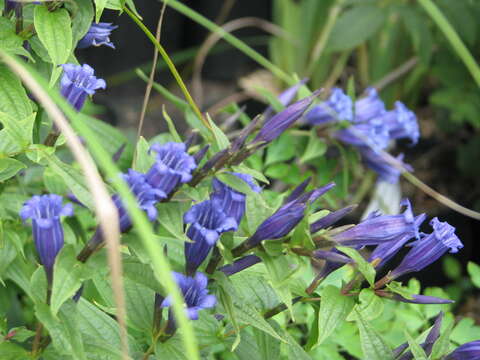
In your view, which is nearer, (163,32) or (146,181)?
(146,181)

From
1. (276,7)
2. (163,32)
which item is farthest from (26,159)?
(163,32)

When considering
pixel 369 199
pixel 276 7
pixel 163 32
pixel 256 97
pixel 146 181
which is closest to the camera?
pixel 146 181

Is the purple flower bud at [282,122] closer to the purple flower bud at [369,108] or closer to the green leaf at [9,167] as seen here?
the green leaf at [9,167]

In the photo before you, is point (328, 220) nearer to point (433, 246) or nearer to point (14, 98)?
point (433, 246)

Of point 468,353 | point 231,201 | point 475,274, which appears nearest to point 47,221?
point 231,201

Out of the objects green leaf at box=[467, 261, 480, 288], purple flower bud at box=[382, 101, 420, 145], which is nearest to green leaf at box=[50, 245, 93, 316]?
green leaf at box=[467, 261, 480, 288]

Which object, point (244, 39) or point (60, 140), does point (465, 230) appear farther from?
point (60, 140)

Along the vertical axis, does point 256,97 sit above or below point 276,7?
below

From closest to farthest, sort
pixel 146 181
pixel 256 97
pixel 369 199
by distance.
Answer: pixel 146 181 → pixel 256 97 → pixel 369 199
